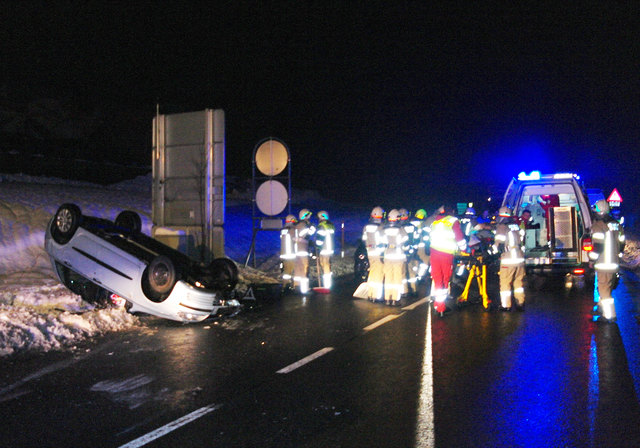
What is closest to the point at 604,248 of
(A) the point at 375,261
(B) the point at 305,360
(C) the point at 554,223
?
(A) the point at 375,261

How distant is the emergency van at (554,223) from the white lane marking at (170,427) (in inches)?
336

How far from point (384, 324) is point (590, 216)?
5858mm

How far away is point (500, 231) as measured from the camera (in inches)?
384

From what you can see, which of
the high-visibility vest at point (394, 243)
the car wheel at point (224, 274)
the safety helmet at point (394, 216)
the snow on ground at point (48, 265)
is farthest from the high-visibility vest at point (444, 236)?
the snow on ground at point (48, 265)

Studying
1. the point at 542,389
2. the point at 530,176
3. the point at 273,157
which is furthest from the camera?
the point at 273,157

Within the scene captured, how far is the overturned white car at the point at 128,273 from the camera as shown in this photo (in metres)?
8.08

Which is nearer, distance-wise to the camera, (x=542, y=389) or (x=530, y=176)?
(x=542, y=389)

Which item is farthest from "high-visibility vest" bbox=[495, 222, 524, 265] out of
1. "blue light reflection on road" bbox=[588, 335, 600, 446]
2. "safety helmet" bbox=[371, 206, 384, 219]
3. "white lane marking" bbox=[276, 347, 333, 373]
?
"white lane marking" bbox=[276, 347, 333, 373]

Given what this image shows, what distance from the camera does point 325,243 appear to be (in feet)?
39.7

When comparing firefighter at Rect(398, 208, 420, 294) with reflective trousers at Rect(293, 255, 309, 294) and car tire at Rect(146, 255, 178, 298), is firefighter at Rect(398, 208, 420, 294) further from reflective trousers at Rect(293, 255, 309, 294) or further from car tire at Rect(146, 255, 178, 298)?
car tire at Rect(146, 255, 178, 298)

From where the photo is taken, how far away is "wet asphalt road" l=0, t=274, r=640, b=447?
13.9 feet

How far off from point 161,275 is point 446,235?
15.2 ft

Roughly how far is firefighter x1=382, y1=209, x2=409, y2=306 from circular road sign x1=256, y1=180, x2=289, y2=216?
14.6 ft

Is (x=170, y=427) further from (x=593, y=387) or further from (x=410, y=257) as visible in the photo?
(x=410, y=257)
